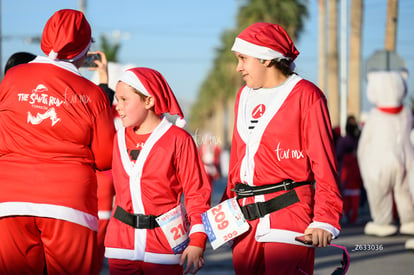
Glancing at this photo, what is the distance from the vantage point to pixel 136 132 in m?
4.34

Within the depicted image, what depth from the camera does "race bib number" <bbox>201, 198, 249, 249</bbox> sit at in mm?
3885

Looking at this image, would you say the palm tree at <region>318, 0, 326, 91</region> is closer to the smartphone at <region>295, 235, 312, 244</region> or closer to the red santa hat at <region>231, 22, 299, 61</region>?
the red santa hat at <region>231, 22, 299, 61</region>

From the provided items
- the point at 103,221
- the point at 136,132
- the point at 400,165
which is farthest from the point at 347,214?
the point at 136,132

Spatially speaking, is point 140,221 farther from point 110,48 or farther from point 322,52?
point 110,48

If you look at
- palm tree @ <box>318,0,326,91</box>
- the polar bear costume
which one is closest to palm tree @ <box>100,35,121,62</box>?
palm tree @ <box>318,0,326,91</box>

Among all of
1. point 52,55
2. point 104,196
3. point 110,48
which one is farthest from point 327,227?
point 110,48

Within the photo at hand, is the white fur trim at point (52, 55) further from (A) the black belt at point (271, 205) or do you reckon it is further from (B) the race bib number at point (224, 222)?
(A) the black belt at point (271, 205)

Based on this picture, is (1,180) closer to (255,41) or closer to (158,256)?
(158,256)

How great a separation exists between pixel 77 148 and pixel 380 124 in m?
7.94

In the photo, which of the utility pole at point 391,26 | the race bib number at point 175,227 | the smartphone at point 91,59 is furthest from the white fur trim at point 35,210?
the utility pole at point 391,26

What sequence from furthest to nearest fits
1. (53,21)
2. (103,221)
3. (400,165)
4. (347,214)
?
(347,214), (400,165), (103,221), (53,21)

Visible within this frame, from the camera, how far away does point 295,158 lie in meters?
3.86

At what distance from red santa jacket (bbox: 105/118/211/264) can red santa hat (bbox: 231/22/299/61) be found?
0.65 m

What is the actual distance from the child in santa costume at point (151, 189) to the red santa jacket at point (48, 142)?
278 millimetres
